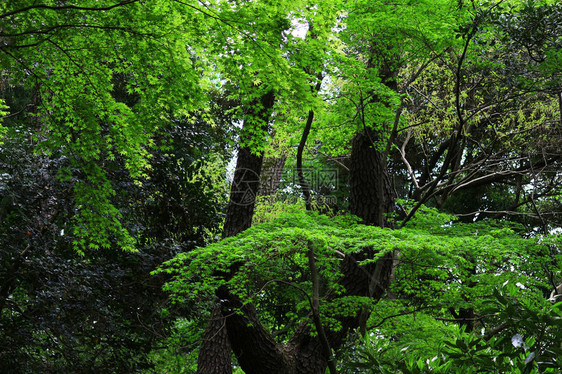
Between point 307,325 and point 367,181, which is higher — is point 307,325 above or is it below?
below

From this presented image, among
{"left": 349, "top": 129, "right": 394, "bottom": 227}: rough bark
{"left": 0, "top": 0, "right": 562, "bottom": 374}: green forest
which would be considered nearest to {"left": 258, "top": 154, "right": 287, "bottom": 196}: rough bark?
{"left": 0, "top": 0, "right": 562, "bottom": 374}: green forest

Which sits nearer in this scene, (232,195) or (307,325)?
(307,325)

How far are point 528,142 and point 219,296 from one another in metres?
7.04

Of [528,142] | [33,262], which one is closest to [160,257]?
[33,262]

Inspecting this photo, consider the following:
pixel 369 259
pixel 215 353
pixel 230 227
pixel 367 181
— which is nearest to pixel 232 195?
pixel 230 227

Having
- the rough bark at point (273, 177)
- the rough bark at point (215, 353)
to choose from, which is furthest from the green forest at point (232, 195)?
the rough bark at point (273, 177)

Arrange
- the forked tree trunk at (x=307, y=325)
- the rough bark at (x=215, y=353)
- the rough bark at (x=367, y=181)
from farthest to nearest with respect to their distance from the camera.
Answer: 1. the rough bark at (x=367, y=181)
2. the rough bark at (x=215, y=353)
3. the forked tree trunk at (x=307, y=325)

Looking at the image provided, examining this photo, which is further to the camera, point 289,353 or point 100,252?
point 100,252

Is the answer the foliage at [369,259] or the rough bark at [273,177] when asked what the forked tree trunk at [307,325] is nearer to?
the foliage at [369,259]

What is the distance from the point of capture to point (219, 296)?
6.24 m

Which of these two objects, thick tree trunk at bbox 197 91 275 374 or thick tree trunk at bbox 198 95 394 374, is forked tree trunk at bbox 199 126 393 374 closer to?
thick tree trunk at bbox 198 95 394 374

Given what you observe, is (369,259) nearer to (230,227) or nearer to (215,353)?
(230,227)

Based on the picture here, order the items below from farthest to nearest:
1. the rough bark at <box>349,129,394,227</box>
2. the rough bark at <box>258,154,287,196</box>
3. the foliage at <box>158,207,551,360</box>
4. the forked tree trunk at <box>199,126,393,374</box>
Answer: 1. the rough bark at <box>258,154,287,196</box>
2. the rough bark at <box>349,129,394,227</box>
3. the forked tree trunk at <box>199,126,393,374</box>
4. the foliage at <box>158,207,551,360</box>

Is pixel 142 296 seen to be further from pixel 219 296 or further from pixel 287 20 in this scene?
pixel 287 20
